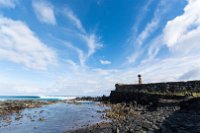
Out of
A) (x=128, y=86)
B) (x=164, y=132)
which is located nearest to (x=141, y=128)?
(x=164, y=132)

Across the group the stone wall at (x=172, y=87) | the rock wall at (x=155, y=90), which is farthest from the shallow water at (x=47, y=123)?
the stone wall at (x=172, y=87)

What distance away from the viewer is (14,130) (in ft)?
79.0

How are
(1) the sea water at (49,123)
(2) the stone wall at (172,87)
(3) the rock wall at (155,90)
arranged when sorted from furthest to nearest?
(3) the rock wall at (155,90), (2) the stone wall at (172,87), (1) the sea water at (49,123)

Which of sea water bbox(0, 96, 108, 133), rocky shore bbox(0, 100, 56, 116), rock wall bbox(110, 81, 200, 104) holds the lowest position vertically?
sea water bbox(0, 96, 108, 133)

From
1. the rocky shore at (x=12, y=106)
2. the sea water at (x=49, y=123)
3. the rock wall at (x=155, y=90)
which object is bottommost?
the sea water at (x=49, y=123)

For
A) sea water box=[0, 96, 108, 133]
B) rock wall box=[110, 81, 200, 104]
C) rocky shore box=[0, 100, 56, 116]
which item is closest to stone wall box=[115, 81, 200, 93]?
rock wall box=[110, 81, 200, 104]

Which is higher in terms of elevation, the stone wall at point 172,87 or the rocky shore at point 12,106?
the stone wall at point 172,87

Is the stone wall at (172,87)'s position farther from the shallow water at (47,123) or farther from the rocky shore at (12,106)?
the rocky shore at (12,106)

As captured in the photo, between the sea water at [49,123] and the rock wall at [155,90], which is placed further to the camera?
the rock wall at [155,90]

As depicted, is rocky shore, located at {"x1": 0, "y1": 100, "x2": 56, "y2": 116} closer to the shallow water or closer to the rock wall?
the shallow water

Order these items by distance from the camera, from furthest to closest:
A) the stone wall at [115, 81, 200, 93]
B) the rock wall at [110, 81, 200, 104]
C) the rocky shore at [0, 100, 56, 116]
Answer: the rocky shore at [0, 100, 56, 116]
the rock wall at [110, 81, 200, 104]
the stone wall at [115, 81, 200, 93]

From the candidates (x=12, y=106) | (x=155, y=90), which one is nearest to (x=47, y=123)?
(x=155, y=90)

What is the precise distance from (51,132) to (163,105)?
16.0 metres

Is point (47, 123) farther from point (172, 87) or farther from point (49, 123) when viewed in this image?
point (172, 87)
